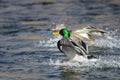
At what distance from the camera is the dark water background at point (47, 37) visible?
1084 cm

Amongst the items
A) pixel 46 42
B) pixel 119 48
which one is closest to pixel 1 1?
pixel 46 42

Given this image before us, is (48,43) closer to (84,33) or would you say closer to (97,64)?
(84,33)

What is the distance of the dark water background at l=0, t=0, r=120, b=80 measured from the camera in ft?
35.6

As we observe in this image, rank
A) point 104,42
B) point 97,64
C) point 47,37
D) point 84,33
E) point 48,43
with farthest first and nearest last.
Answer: point 47,37, point 48,43, point 104,42, point 84,33, point 97,64

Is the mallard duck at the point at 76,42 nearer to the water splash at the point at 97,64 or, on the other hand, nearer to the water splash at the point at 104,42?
the water splash at the point at 97,64

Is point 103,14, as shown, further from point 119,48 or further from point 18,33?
point 119,48

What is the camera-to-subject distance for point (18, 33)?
15.3 metres

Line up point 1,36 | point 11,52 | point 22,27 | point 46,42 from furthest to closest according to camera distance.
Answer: point 22,27 < point 1,36 < point 46,42 < point 11,52

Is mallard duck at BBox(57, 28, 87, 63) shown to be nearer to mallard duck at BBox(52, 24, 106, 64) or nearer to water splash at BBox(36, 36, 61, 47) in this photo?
mallard duck at BBox(52, 24, 106, 64)

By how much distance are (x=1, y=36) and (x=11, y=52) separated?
2.38 meters

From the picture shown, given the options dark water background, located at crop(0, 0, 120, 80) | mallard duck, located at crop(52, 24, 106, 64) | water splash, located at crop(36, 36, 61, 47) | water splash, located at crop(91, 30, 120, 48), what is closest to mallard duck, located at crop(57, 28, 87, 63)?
mallard duck, located at crop(52, 24, 106, 64)

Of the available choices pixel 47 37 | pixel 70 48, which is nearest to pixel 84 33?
pixel 70 48

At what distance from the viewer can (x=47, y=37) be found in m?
14.8

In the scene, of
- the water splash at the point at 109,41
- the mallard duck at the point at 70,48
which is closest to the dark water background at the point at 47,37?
the water splash at the point at 109,41
